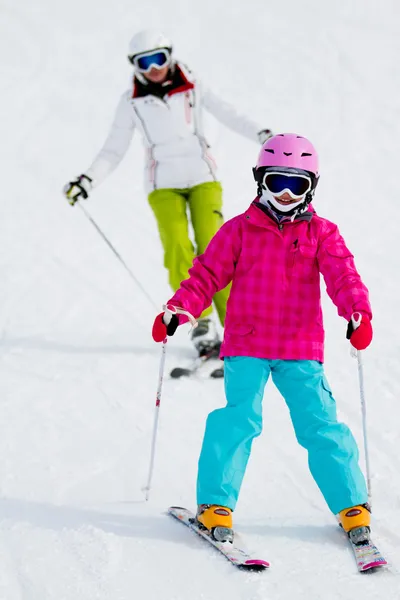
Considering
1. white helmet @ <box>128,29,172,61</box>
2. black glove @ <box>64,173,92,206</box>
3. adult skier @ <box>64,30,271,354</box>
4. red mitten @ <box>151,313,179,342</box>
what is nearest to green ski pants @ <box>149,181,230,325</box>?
adult skier @ <box>64,30,271,354</box>

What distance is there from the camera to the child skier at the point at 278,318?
137 inches

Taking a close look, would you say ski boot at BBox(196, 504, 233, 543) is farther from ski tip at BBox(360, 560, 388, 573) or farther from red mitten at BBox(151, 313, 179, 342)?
red mitten at BBox(151, 313, 179, 342)

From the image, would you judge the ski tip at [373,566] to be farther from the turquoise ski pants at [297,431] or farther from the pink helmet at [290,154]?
the pink helmet at [290,154]

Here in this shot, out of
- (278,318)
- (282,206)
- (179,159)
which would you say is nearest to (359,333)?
(278,318)

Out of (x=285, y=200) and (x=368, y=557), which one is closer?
(x=368, y=557)

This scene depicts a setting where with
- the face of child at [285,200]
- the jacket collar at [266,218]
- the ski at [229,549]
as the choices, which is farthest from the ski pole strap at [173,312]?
the ski at [229,549]

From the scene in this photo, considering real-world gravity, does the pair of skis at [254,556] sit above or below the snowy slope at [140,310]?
below

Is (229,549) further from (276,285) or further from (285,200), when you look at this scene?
(285,200)

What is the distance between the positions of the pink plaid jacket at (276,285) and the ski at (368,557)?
0.84 metres

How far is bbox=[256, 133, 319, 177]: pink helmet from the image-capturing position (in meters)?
3.61

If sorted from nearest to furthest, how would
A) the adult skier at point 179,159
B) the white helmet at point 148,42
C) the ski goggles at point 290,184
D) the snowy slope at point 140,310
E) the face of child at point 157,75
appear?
1. the snowy slope at point 140,310
2. the ski goggles at point 290,184
3. the white helmet at point 148,42
4. the face of child at point 157,75
5. the adult skier at point 179,159

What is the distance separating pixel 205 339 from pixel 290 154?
2531mm

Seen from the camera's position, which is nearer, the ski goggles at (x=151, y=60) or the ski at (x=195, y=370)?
the ski goggles at (x=151, y=60)

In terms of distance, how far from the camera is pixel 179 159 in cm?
594
